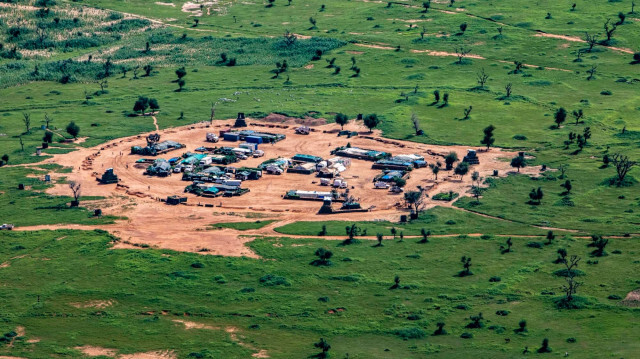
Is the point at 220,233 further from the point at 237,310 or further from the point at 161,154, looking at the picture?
the point at 161,154

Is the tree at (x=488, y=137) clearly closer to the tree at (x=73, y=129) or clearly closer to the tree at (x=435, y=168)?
the tree at (x=435, y=168)

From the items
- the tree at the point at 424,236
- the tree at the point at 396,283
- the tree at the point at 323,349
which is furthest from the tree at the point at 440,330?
the tree at the point at 424,236

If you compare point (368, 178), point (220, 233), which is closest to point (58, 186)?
point (220, 233)

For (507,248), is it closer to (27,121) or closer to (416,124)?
(416,124)

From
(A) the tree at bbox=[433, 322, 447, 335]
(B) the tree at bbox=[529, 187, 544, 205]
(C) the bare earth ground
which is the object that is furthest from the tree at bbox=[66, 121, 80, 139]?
(A) the tree at bbox=[433, 322, 447, 335]

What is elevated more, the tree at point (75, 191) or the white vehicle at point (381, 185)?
the white vehicle at point (381, 185)

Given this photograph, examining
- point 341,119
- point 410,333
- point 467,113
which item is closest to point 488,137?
point 467,113
